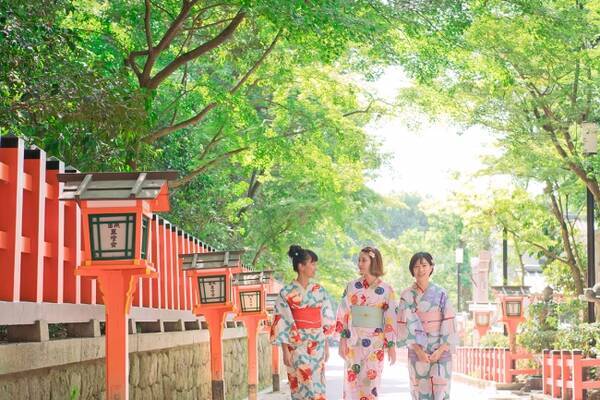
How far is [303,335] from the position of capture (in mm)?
12945

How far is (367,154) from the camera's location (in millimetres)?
33281

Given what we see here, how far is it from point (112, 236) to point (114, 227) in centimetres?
7

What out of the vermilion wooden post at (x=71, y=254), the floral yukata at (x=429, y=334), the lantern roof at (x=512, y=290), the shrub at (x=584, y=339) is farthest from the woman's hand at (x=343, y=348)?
the lantern roof at (x=512, y=290)

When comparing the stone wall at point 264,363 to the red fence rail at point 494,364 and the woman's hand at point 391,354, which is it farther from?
the woman's hand at point 391,354

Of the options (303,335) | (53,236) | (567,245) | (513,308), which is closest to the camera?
(53,236)

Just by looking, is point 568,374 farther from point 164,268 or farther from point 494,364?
A: point 494,364

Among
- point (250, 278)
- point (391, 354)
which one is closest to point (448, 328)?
point (391, 354)

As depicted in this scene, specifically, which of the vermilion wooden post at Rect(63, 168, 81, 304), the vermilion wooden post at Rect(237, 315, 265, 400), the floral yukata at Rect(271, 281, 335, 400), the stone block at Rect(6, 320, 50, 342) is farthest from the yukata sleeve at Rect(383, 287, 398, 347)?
the vermilion wooden post at Rect(237, 315, 265, 400)

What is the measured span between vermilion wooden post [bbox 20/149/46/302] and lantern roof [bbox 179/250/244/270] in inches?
272

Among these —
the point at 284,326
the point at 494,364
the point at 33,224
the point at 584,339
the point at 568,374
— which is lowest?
the point at 494,364

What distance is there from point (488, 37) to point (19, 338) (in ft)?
56.7

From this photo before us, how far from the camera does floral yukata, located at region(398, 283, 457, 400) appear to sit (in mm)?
11820

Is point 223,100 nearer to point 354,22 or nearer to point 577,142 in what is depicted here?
point 354,22

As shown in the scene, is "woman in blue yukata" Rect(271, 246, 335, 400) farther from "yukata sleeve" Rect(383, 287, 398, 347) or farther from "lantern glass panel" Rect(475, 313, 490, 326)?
"lantern glass panel" Rect(475, 313, 490, 326)
